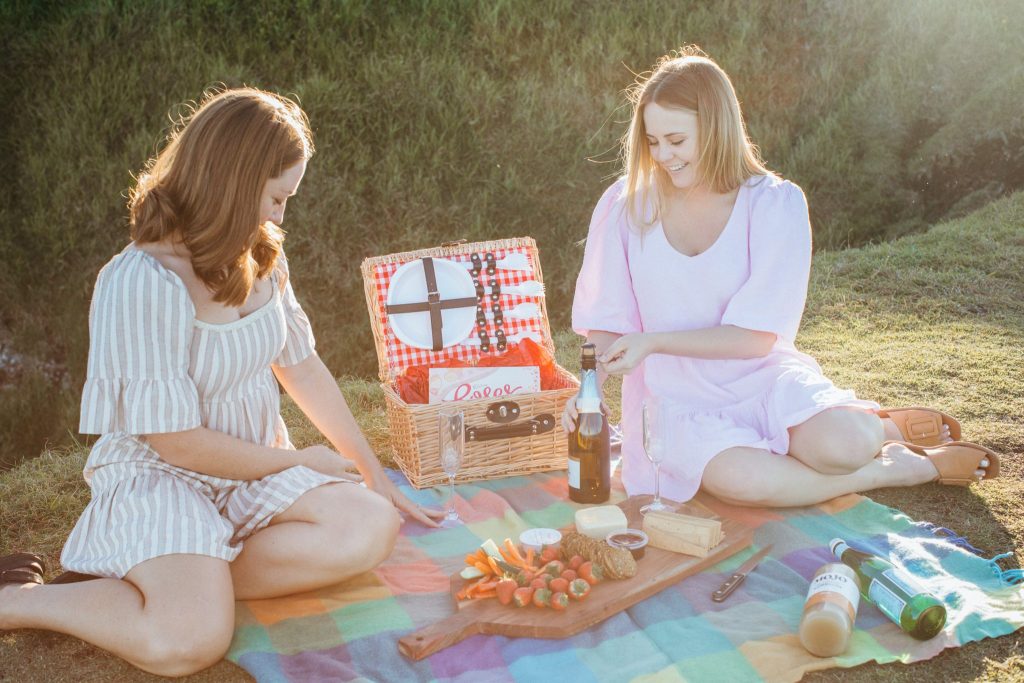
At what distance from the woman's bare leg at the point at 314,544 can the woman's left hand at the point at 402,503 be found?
0.31 m

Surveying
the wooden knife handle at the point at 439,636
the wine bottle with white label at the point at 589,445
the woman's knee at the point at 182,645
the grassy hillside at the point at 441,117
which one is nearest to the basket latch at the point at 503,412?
the wine bottle with white label at the point at 589,445

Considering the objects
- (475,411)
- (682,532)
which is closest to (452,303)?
(475,411)

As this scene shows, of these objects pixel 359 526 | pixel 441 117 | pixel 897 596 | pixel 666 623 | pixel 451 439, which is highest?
pixel 441 117

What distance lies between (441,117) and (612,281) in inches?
135

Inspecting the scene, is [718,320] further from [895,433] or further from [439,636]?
[439,636]

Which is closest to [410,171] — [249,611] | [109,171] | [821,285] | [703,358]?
[109,171]

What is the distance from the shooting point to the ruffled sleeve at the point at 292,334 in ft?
9.51

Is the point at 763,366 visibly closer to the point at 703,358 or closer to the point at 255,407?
the point at 703,358

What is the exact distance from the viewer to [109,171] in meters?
5.91

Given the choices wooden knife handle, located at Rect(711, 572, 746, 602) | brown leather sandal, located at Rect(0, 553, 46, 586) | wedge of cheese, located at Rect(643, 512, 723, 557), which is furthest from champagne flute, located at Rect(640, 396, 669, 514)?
brown leather sandal, located at Rect(0, 553, 46, 586)

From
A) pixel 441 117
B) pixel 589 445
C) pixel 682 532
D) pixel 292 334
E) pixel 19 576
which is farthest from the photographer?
pixel 441 117

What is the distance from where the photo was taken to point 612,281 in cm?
329

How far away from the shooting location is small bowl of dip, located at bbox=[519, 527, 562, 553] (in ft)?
8.84

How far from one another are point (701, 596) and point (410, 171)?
4222mm
